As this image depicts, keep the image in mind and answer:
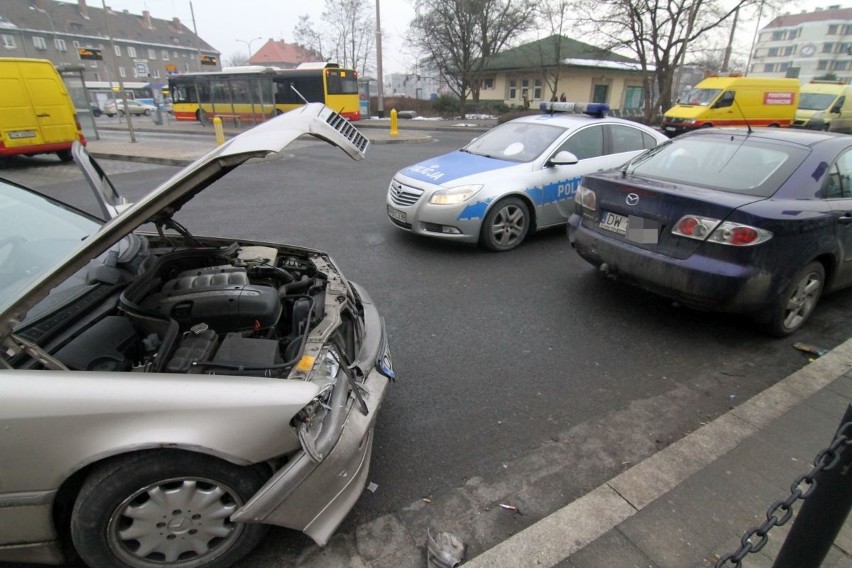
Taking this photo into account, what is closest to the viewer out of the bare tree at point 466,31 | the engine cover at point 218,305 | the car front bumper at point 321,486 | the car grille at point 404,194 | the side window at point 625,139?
the car front bumper at point 321,486

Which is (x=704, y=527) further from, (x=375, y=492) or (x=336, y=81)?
(x=336, y=81)

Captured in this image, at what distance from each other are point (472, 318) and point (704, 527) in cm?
238

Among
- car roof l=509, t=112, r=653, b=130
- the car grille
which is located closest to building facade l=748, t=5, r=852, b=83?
car roof l=509, t=112, r=653, b=130

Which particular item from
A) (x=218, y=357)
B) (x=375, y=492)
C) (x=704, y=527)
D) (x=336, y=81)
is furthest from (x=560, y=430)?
(x=336, y=81)

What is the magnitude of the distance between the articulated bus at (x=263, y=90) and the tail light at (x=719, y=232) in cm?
2092

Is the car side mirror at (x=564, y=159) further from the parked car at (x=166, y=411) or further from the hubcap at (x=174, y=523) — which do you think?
the hubcap at (x=174, y=523)

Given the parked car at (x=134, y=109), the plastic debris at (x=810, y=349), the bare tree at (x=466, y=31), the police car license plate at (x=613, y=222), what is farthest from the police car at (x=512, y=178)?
the parked car at (x=134, y=109)

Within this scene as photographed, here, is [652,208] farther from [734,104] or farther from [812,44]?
[812,44]

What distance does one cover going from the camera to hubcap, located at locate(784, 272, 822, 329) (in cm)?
377

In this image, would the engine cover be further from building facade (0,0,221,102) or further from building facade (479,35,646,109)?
A: building facade (0,0,221,102)

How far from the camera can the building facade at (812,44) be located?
79.0 m

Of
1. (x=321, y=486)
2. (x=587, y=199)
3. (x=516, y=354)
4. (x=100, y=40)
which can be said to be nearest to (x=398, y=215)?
(x=587, y=199)

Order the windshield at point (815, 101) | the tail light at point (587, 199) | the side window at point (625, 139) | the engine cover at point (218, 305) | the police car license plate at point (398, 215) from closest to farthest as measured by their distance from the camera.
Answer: the engine cover at point (218, 305)
the tail light at point (587, 199)
the police car license plate at point (398, 215)
the side window at point (625, 139)
the windshield at point (815, 101)

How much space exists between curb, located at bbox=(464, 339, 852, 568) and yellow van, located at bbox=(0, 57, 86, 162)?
43.9 ft
